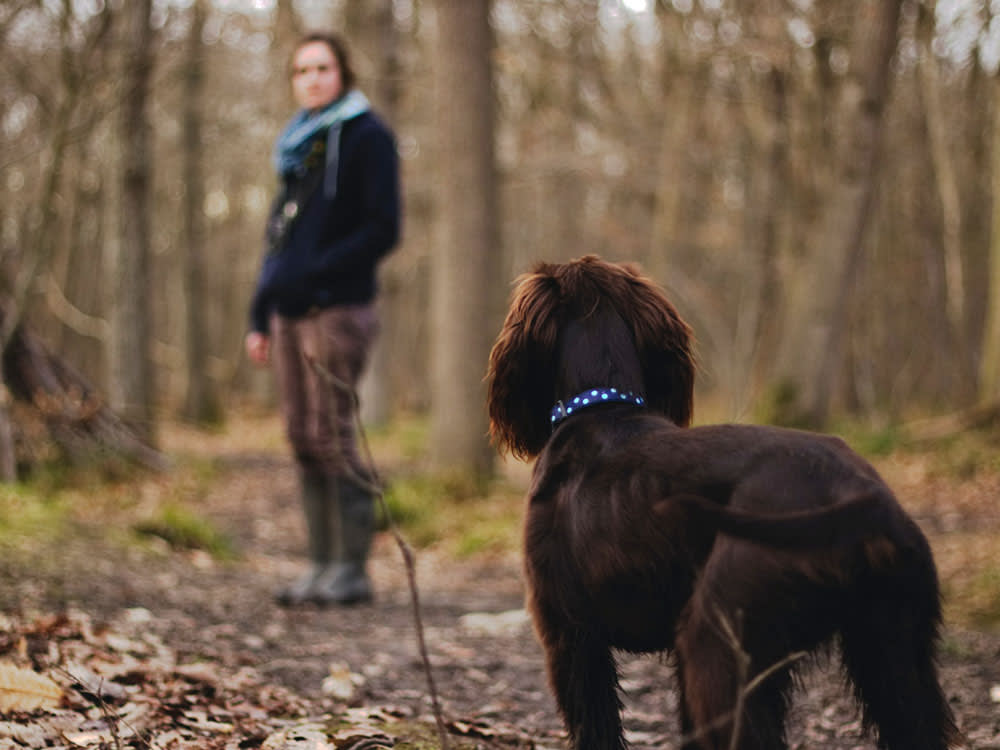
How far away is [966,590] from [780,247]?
9.90 meters

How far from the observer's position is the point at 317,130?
459 centimetres

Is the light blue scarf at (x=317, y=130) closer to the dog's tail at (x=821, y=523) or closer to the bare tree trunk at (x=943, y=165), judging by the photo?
the dog's tail at (x=821, y=523)

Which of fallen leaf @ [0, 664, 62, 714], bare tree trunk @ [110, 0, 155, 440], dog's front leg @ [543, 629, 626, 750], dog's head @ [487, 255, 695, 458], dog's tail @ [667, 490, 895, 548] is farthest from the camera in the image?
bare tree trunk @ [110, 0, 155, 440]

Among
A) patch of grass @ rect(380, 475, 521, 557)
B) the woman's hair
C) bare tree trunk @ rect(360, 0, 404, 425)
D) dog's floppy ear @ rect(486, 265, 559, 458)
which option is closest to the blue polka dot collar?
dog's floppy ear @ rect(486, 265, 559, 458)

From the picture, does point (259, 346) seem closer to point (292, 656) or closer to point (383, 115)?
point (292, 656)

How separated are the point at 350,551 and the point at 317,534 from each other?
23 cm

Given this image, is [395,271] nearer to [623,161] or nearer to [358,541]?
[623,161]

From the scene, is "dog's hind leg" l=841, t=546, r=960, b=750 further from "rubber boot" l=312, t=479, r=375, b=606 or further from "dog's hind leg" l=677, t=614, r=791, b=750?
"rubber boot" l=312, t=479, r=375, b=606

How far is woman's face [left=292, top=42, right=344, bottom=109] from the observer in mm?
4645

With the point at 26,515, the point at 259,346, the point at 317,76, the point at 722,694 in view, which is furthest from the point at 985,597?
the point at 26,515

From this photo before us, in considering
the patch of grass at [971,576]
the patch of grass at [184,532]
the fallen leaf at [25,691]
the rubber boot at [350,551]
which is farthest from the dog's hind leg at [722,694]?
the patch of grass at [184,532]

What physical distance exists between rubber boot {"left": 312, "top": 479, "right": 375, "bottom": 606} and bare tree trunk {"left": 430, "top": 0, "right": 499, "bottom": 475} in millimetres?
3582

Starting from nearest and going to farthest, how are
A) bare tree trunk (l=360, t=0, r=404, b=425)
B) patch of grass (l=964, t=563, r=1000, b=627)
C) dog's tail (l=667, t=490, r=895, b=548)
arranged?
dog's tail (l=667, t=490, r=895, b=548), patch of grass (l=964, t=563, r=1000, b=627), bare tree trunk (l=360, t=0, r=404, b=425)

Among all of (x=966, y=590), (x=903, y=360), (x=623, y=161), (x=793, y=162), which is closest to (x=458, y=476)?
(x=966, y=590)
